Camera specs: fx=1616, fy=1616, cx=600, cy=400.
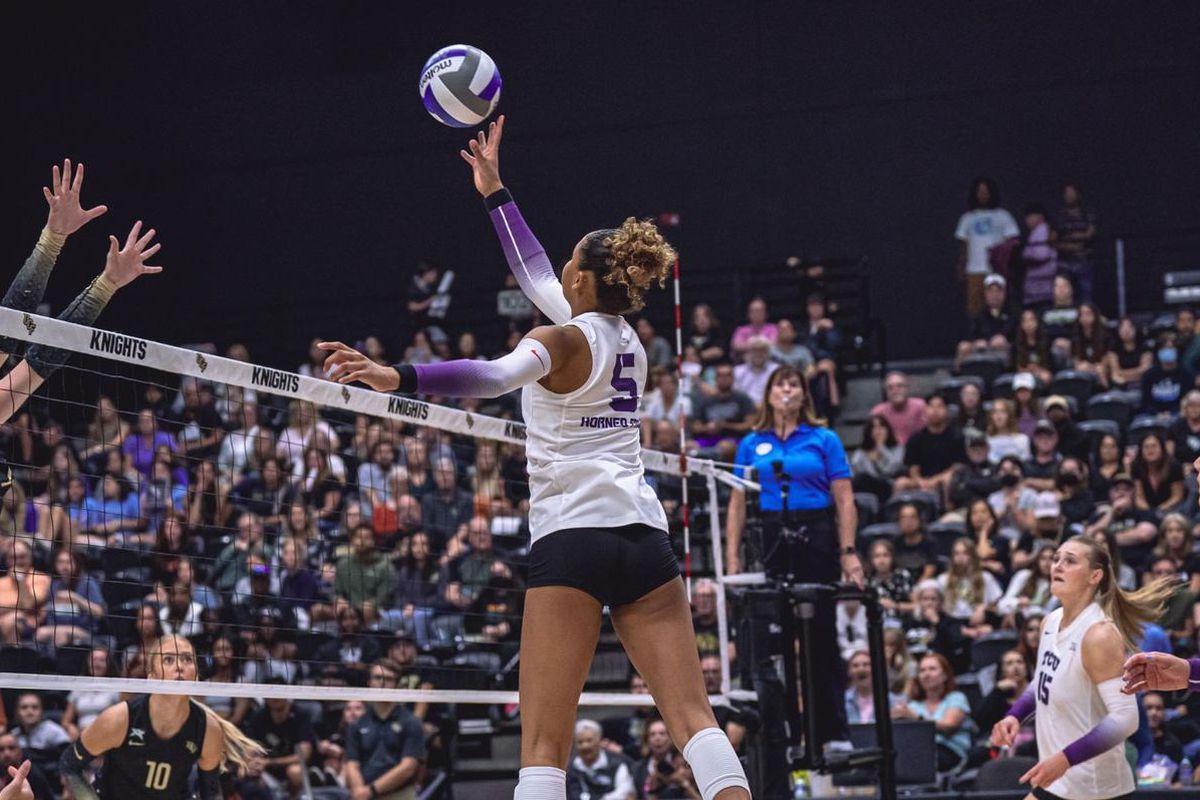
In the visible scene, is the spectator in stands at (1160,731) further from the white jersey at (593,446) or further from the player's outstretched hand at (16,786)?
the player's outstretched hand at (16,786)

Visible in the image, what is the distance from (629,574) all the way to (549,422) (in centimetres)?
52

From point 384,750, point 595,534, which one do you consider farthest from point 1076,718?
point 384,750

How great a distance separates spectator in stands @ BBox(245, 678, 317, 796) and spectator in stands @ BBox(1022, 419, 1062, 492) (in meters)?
6.19

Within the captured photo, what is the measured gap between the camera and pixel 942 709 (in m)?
10.9

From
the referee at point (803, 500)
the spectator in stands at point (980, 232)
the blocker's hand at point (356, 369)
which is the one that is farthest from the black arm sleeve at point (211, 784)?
the spectator in stands at point (980, 232)

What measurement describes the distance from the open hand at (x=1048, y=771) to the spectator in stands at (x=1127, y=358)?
975 cm

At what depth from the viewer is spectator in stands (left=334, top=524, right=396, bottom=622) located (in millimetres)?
12281

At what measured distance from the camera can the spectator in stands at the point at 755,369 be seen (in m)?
15.7

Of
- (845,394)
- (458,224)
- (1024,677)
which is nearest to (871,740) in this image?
(1024,677)

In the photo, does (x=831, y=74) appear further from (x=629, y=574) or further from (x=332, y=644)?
(x=629, y=574)

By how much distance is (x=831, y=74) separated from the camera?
66.4ft

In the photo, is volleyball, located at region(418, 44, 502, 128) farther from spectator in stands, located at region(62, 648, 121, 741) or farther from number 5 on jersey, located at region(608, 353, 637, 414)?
spectator in stands, located at region(62, 648, 121, 741)

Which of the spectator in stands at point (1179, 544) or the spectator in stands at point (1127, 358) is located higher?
the spectator in stands at point (1127, 358)

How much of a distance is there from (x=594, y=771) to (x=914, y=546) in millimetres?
3400
